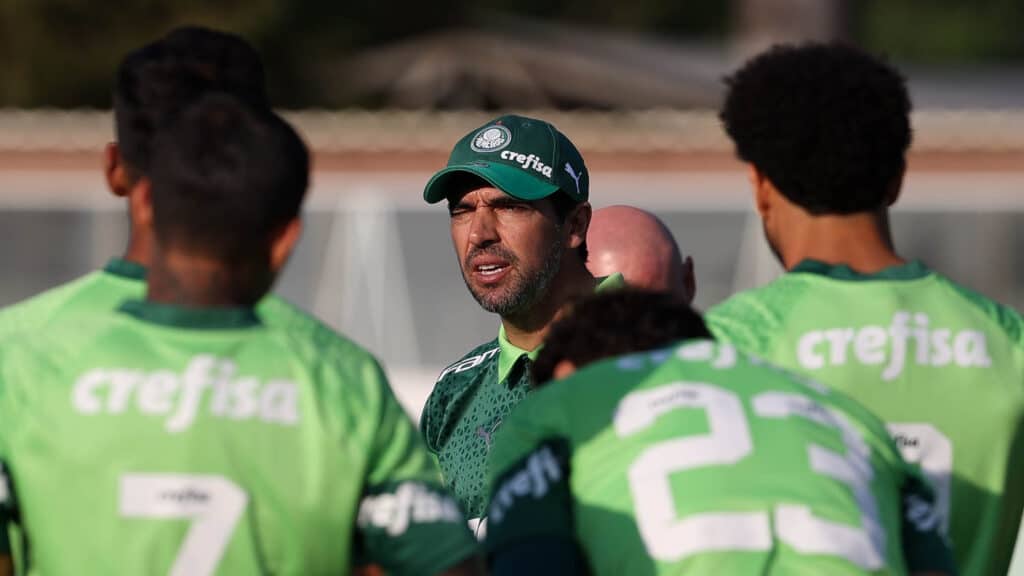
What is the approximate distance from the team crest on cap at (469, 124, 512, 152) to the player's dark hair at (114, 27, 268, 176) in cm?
144

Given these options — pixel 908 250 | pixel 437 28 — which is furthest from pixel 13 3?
pixel 908 250

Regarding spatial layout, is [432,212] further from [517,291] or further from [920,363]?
[920,363]

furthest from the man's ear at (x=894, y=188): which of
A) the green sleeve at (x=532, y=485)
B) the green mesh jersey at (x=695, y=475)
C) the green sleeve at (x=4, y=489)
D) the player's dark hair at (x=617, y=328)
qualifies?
the green sleeve at (x=4, y=489)

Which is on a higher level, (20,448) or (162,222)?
(162,222)

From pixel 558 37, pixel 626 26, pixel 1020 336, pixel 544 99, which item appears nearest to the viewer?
pixel 1020 336

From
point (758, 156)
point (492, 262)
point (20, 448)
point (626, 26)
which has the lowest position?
point (626, 26)

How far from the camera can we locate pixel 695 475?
3205mm

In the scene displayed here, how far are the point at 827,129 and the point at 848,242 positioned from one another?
9.1 inches

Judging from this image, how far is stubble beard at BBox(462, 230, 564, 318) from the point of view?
214 inches

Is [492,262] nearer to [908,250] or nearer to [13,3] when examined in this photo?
[908,250]

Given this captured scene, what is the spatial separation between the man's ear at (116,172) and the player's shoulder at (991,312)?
164 cm

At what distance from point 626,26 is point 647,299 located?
117ft

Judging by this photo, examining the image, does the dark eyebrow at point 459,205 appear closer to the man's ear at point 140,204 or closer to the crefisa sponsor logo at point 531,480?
the man's ear at point 140,204

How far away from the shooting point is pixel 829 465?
3.24m
